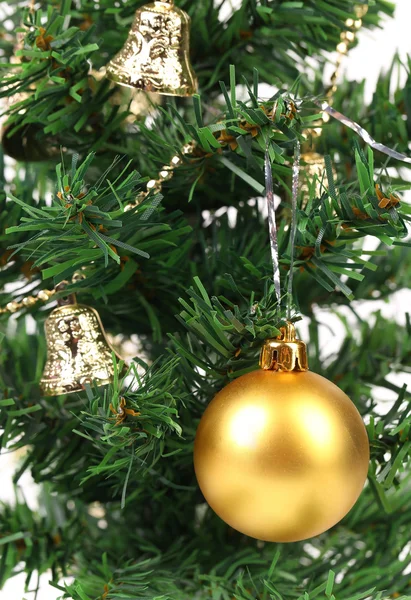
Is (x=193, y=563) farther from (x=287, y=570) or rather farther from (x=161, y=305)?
(x=161, y=305)

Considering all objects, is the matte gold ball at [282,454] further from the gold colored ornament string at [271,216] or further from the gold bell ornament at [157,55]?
the gold bell ornament at [157,55]

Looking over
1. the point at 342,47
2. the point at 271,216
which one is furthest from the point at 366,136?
the point at 342,47

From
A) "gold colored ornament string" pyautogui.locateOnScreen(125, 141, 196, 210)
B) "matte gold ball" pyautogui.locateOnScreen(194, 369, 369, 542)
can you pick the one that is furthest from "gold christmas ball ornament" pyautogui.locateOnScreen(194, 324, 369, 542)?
"gold colored ornament string" pyautogui.locateOnScreen(125, 141, 196, 210)

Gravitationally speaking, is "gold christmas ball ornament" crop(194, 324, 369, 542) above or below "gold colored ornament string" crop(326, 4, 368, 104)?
below

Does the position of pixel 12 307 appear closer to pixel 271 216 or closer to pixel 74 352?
pixel 74 352

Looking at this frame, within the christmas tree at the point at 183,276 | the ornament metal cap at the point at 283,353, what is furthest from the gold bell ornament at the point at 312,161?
the ornament metal cap at the point at 283,353

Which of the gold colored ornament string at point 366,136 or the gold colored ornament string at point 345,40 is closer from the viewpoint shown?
the gold colored ornament string at point 366,136

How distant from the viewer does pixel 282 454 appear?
348 mm

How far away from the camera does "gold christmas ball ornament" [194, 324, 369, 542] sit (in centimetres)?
35

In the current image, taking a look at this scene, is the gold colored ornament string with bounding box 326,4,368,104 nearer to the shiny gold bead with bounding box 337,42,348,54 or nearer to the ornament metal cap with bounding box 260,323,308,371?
the shiny gold bead with bounding box 337,42,348,54

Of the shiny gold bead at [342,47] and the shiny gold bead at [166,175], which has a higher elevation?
the shiny gold bead at [342,47]

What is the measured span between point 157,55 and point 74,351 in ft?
0.55

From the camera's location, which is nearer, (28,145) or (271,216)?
(271,216)

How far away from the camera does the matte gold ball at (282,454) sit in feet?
1.14
